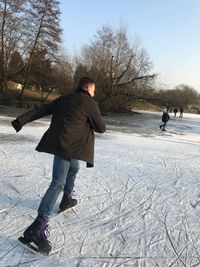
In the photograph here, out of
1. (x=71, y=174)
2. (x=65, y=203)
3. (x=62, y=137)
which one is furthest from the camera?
(x=65, y=203)

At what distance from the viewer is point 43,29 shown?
40406 millimetres

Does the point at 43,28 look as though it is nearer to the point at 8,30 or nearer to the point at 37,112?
the point at 8,30

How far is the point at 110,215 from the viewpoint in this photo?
199 inches

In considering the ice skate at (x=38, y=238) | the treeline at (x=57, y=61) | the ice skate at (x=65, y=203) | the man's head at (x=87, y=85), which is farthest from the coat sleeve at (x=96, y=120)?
the treeline at (x=57, y=61)

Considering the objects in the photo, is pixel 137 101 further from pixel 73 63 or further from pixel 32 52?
pixel 32 52

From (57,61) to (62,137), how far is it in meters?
39.4

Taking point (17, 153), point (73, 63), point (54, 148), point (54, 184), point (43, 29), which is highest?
point (43, 29)

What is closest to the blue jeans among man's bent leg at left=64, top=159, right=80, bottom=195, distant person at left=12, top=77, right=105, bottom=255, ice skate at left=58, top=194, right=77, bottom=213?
distant person at left=12, top=77, right=105, bottom=255

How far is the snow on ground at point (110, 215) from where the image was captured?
379 centimetres

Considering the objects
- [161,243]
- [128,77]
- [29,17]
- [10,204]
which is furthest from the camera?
[128,77]

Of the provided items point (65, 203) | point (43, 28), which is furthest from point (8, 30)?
point (65, 203)

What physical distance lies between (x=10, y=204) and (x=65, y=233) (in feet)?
4.08

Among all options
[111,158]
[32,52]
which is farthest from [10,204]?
[32,52]

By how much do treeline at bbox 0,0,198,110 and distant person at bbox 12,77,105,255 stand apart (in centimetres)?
3736
